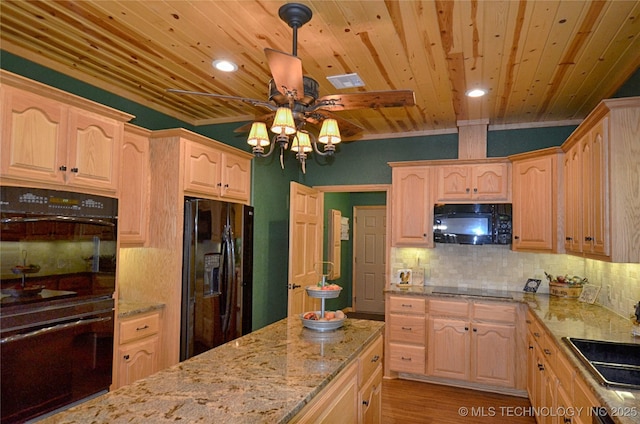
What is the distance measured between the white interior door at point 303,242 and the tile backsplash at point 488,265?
3.11ft

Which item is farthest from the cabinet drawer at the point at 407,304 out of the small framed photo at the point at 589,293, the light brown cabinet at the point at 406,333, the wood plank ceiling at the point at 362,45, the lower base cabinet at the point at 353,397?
the wood plank ceiling at the point at 362,45

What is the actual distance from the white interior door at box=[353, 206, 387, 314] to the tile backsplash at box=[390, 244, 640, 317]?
9.97ft

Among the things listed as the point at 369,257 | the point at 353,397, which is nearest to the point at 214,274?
the point at 353,397

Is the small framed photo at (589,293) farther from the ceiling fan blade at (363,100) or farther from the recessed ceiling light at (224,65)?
the recessed ceiling light at (224,65)

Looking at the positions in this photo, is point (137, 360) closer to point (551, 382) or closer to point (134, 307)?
point (134, 307)

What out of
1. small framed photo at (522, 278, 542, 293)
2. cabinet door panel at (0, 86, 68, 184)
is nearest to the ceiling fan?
cabinet door panel at (0, 86, 68, 184)

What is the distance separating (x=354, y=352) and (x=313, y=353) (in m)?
0.21

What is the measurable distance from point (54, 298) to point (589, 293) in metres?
4.04

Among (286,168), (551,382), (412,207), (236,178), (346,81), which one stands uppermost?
(346,81)

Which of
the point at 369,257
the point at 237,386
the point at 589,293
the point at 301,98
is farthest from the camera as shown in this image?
the point at 369,257

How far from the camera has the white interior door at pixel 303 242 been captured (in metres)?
4.22

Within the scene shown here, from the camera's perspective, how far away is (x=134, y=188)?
10.4 feet

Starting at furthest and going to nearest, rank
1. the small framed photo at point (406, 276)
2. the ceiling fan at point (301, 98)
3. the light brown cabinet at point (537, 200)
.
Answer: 1. the small framed photo at point (406, 276)
2. the light brown cabinet at point (537, 200)
3. the ceiling fan at point (301, 98)

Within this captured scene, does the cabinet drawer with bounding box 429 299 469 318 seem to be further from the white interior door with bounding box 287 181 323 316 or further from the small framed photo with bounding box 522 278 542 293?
the white interior door with bounding box 287 181 323 316
